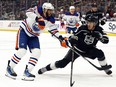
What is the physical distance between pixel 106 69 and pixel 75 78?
40 centimetres

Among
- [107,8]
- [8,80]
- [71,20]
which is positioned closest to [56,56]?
[8,80]

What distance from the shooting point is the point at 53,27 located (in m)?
4.15

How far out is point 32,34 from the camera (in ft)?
13.3

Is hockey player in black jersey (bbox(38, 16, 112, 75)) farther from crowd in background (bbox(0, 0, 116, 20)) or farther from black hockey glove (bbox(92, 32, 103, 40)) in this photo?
crowd in background (bbox(0, 0, 116, 20))

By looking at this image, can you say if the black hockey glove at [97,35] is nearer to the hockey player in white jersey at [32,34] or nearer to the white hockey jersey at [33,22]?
the hockey player in white jersey at [32,34]

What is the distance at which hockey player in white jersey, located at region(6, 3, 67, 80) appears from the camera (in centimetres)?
393

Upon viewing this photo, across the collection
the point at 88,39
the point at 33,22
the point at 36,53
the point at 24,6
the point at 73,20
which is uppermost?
the point at 33,22

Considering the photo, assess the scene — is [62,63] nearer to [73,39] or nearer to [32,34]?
[73,39]

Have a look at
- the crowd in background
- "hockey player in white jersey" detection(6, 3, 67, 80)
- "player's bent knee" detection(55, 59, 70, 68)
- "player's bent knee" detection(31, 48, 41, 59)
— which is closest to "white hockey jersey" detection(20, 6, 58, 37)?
"hockey player in white jersey" detection(6, 3, 67, 80)

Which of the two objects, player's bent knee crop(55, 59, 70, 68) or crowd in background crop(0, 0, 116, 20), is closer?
player's bent knee crop(55, 59, 70, 68)

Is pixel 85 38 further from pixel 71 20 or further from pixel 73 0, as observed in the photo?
pixel 73 0

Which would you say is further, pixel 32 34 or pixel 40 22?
pixel 32 34

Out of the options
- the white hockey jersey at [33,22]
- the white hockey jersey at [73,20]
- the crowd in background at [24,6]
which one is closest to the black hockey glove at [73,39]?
the white hockey jersey at [33,22]

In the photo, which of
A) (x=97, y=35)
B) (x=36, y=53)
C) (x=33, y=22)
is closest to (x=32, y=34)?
(x=33, y=22)
